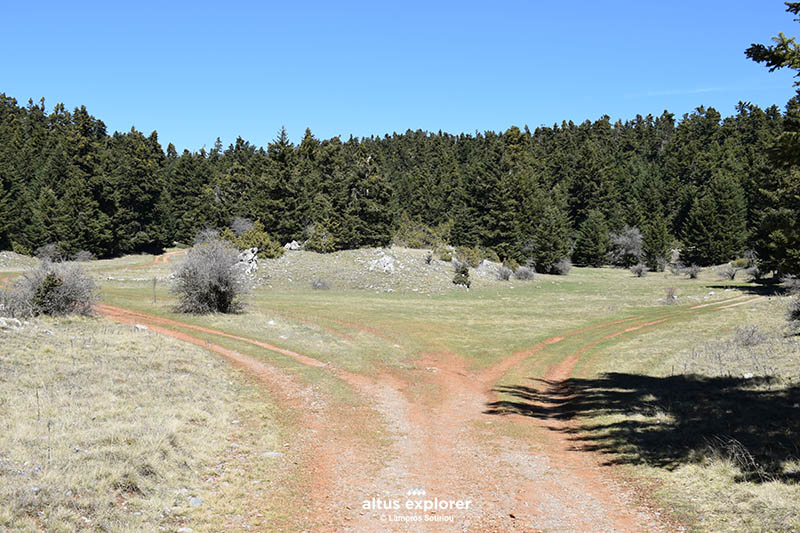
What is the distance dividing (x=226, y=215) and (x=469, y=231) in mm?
41368

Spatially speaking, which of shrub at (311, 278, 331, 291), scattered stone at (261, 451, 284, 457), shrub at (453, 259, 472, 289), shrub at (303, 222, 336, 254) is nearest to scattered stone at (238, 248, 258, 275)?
shrub at (311, 278, 331, 291)

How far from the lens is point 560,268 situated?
7381 cm

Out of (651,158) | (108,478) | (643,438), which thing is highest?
(651,158)

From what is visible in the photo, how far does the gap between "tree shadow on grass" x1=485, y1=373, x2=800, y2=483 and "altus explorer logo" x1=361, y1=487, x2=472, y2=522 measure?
14.7ft

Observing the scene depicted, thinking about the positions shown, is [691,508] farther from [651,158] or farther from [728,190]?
[651,158]

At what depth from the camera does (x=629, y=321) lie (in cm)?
3434

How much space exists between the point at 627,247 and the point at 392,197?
134ft

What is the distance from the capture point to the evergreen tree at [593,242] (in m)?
87.4

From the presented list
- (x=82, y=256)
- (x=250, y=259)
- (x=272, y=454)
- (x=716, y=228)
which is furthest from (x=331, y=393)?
(x=716, y=228)

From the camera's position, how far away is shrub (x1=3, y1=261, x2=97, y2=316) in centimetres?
2255

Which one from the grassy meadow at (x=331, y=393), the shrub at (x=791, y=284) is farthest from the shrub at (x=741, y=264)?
the grassy meadow at (x=331, y=393)

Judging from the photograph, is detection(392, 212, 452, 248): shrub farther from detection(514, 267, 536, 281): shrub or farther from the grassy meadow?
the grassy meadow

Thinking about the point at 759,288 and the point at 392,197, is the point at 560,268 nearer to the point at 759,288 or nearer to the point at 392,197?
the point at 759,288

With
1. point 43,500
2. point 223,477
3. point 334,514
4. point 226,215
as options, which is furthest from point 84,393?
point 226,215
